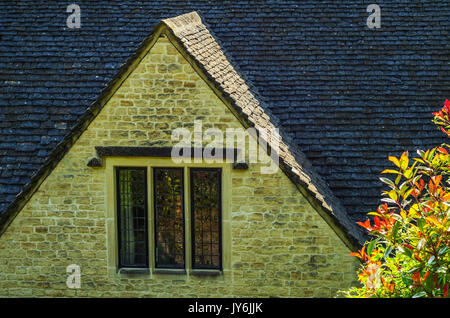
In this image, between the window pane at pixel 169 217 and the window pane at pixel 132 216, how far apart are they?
0.62ft

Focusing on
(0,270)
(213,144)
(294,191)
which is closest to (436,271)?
(294,191)

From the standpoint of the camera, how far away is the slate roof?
991cm

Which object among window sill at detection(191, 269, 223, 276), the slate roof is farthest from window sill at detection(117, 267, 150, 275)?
the slate roof

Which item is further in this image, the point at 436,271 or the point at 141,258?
the point at 141,258

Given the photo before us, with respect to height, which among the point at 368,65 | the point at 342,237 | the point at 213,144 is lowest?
the point at 342,237

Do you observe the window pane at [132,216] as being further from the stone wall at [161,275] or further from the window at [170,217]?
the stone wall at [161,275]

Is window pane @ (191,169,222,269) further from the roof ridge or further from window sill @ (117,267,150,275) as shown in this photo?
the roof ridge

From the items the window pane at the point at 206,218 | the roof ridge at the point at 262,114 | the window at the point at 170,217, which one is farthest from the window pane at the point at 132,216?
the roof ridge at the point at 262,114

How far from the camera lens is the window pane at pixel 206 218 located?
8.66 meters

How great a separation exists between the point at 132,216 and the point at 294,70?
4125 millimetres

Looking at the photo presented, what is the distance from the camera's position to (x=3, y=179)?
9609 mm
